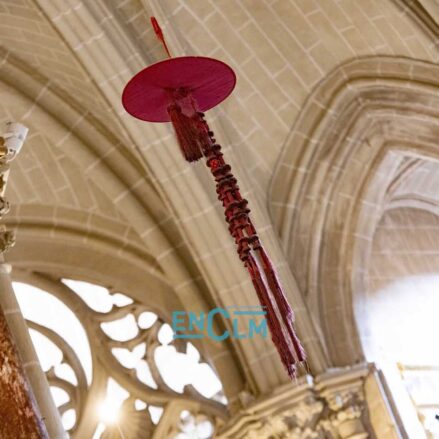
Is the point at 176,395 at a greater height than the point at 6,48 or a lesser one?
lesser

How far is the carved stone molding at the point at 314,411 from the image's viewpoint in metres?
7.41

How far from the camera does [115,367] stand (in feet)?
28.3

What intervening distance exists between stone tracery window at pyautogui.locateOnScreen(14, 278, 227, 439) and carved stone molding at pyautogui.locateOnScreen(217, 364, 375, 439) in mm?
870

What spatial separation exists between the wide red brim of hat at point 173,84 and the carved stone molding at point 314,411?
2773mm

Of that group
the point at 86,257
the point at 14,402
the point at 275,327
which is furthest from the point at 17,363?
the point at 86,257

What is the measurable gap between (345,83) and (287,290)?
1564 mm

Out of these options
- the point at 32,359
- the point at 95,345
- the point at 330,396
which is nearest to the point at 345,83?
the point at 330,396

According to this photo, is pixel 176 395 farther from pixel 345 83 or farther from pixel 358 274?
pixel 345 83

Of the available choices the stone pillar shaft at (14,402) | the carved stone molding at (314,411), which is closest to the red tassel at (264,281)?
the stone pillar shaft at (14,402)

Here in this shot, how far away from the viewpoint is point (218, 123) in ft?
26.2

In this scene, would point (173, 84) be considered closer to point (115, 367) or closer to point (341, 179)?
point (341, 179)

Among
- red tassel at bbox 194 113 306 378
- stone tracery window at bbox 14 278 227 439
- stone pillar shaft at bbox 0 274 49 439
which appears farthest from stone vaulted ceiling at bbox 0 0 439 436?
stone pillar shaft at bbox 0 274 49 439

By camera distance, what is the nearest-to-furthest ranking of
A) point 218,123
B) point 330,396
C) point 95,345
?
point 330,396 → point 218,123 → point 95,345

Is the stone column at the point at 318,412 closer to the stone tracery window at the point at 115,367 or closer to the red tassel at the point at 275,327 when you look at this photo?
the stone tracery window at the point at 115,367
